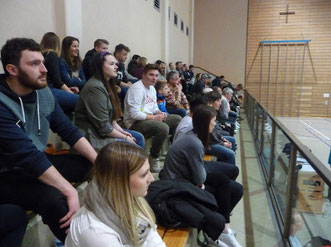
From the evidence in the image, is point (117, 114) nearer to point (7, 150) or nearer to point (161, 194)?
point (161, 194)

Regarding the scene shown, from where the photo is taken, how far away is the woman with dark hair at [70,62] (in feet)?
9.84

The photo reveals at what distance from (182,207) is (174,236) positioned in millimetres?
183

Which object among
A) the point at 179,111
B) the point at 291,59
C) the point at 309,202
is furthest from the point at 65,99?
the point at 291,59

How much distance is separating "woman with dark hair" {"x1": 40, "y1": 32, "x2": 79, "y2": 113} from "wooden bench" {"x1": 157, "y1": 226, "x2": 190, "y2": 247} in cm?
148

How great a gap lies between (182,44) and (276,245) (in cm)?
1025

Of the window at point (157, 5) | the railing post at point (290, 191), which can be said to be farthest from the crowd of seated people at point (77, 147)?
the window at point (157, 5)

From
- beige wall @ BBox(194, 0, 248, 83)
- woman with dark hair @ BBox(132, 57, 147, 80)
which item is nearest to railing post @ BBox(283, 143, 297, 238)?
woman with dark hair @ BBox(132, 57, 147, 80)

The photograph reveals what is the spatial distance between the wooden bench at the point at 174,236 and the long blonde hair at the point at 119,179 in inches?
25.9

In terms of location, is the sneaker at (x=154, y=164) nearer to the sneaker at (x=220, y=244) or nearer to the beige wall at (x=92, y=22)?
the sneaker at (x=220, y=244)

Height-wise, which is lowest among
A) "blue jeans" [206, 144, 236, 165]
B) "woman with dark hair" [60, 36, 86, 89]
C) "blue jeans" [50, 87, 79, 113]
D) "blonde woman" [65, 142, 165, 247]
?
"blue jeans" [206, 144, 236, 165]

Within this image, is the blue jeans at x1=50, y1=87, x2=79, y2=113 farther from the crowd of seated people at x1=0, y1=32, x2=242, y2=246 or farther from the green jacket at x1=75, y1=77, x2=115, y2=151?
the green jacket at x1=75, y1=77, x2=115, y2=151

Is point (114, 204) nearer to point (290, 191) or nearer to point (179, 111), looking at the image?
point (290, 191)

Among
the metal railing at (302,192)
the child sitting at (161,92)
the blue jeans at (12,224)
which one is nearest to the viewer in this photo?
the blue jeans at (12,224)

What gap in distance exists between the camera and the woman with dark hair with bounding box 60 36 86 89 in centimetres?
300
